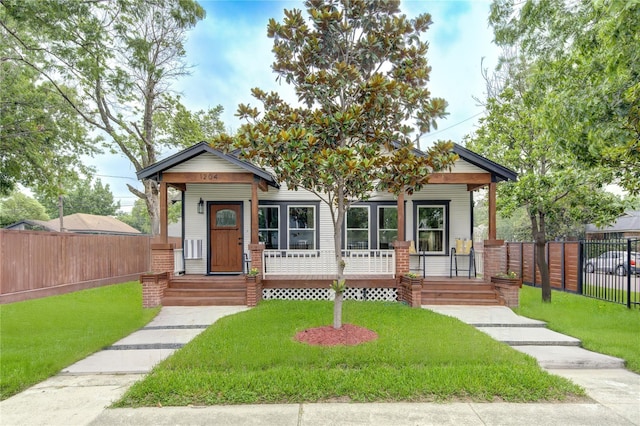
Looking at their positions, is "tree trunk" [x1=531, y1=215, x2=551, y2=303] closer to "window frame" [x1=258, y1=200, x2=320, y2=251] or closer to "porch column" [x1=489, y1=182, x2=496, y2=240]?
"porch column" [x1=489, y1=182, x2=496, y2=240]

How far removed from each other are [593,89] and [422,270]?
6187mm

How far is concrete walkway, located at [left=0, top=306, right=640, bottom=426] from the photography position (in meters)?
3.47

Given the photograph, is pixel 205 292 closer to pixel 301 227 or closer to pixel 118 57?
pixel 301 227

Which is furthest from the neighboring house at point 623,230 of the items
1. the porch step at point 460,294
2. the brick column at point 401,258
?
the brick column at point 401,258

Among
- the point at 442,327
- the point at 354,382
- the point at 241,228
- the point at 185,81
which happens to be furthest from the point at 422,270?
the point at 185,81

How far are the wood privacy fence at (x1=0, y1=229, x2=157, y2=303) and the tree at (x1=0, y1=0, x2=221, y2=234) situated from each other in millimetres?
2606

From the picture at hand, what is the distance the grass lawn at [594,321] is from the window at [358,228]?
14.4 ft

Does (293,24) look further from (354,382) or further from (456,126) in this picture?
(456,126)

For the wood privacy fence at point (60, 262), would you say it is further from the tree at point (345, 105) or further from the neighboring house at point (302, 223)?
the tree at point (345, 105)

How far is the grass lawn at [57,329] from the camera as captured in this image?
463 cm

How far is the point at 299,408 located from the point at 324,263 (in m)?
6.05

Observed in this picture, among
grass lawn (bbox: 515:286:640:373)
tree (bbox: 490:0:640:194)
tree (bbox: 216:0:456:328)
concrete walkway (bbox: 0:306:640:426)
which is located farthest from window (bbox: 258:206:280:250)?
tree (bbox: 490:0:640:194)

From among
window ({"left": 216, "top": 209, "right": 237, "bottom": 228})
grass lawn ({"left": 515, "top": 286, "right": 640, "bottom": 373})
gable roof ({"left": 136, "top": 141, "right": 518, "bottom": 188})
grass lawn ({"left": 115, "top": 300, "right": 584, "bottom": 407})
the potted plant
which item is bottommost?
grass lawn ({"left": 515, "top": 286, "right": 640, "bottom": 373})

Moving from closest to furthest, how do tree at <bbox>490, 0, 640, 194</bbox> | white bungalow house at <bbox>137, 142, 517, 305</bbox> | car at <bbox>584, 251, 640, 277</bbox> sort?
tree at <bbox>490, 0, 640, 194</bbox> < car at <bbox>584, 251, 640, 277</bbox> < white bungalow house at <bbox>137, 142, 517, 305</bbox>
